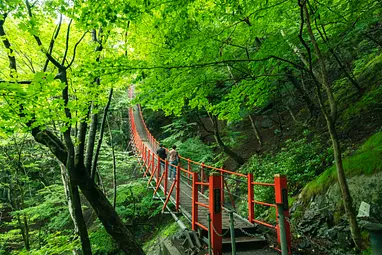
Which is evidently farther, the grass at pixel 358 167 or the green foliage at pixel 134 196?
the green foliage at pixel 134 196

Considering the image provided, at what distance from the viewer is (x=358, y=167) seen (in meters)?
4.25

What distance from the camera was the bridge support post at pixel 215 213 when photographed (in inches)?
151

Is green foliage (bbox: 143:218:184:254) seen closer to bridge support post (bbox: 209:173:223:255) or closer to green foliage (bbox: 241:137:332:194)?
green foliage (bbox: 241:137:332:194)

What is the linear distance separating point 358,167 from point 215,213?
2.67 meters

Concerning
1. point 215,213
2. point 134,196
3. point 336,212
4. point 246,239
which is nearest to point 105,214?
point 215,213

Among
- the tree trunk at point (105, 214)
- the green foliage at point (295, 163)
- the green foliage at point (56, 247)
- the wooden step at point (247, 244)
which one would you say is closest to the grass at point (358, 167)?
the green foliage at point (295, 163)

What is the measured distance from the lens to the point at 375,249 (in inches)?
88.7

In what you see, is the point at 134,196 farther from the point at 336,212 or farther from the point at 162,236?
the point at 336,212

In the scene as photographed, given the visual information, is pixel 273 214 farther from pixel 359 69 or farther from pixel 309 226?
pixel 359 69

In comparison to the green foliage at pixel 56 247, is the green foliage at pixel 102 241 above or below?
below

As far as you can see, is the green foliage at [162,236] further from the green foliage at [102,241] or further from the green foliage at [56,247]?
the green foliage at [56,247]

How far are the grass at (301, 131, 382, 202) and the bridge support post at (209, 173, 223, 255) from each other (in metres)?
2.12

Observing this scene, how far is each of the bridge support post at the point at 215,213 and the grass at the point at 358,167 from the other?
83.4 inches

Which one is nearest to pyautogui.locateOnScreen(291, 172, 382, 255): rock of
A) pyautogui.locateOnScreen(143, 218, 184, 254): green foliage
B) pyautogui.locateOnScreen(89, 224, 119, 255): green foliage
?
pyautogui.locateOnScreen(143, 218, 184, 254): green foliage
